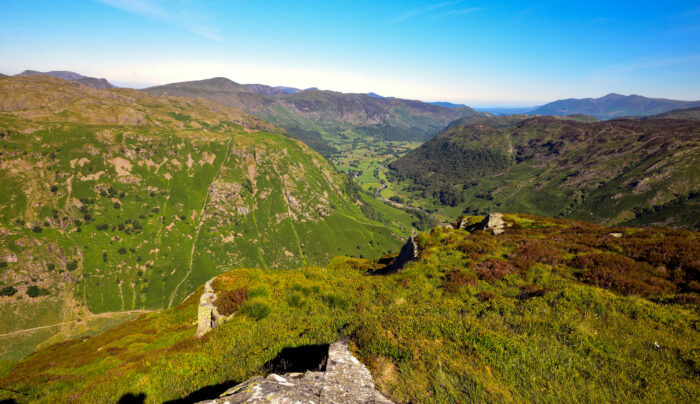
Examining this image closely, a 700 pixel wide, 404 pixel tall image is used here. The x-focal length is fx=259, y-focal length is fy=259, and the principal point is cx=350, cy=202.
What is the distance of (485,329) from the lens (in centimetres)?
1002

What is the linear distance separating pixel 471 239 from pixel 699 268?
14.6 m

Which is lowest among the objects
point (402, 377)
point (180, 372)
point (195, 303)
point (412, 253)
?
point (195, 303)

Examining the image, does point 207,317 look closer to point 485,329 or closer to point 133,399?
A: point 133,399

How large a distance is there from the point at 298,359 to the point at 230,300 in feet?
30.8

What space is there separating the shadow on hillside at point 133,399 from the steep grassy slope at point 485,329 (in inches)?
6.8

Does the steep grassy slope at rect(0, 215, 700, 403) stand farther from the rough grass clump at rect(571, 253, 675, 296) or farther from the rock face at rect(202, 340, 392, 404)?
the rock face at rect(202, 340, 392, 404)

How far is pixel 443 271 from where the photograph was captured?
20.3 m

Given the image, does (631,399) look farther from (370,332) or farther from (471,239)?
(471,239)

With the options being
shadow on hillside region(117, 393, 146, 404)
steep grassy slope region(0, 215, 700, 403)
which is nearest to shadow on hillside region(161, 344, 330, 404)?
steep grassy slope region(0, 215, 700, 403)

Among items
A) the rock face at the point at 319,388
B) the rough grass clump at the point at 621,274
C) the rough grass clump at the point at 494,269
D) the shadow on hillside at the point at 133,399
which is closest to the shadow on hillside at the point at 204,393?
the shadow on hillside at the point at 133,399

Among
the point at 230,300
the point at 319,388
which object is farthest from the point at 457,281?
the point at 230,300

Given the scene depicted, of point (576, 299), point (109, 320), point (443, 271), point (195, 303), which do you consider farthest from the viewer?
point (109, 320)

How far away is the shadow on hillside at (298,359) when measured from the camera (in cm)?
959

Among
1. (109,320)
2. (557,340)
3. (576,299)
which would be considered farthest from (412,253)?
(109,320)
